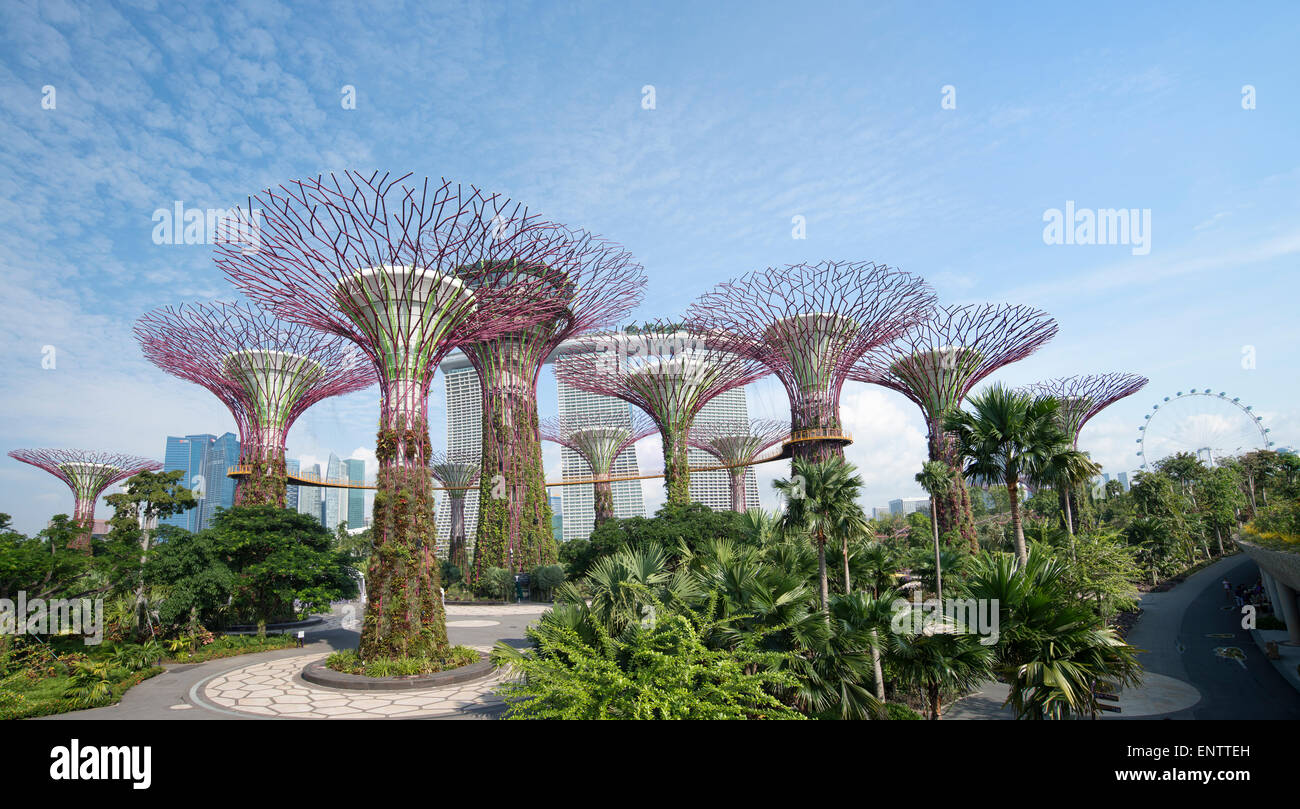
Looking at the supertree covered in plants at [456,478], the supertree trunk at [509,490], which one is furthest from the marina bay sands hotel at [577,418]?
the supertree trunk at [509,490]

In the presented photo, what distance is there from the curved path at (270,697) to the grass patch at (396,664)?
83 cm

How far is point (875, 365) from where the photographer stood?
37.4 meters

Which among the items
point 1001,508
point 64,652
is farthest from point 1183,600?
point 1001,508

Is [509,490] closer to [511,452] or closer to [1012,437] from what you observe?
[511,452]

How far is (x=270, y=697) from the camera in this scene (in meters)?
15.1

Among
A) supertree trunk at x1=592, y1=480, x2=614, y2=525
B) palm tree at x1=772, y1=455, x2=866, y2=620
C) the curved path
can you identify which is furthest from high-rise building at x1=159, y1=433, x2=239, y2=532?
palm tree at x1=772, y1=455, x2=866, y2=620

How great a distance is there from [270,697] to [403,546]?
14.2 feet

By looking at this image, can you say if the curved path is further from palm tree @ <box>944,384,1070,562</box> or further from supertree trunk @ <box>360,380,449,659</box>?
palm tree @ <box>944,384,1070,562</box>

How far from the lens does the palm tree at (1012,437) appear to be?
15164mm

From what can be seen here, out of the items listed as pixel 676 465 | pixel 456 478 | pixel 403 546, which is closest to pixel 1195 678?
pixel 403 546

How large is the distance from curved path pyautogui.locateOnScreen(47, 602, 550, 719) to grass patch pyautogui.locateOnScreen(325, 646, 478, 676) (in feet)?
2.72
